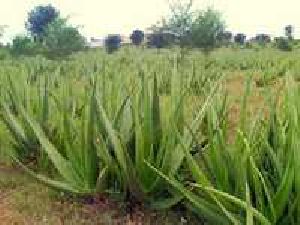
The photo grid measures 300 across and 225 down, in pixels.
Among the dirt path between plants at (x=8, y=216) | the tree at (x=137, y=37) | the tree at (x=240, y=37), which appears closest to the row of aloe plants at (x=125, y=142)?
the dirt path between plants at (x=8, y=216)

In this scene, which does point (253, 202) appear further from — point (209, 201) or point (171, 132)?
point (171, 132)

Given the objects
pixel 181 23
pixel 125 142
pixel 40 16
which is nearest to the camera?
pixel 125 142

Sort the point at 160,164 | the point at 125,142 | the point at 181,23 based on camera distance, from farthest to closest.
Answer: the point at 181,23
the point at 125,142
the point at 160,164

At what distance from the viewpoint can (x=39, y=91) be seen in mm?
4785

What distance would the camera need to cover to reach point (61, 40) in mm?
30953

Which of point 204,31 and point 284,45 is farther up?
point 204,31

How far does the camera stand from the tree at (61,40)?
3072cm

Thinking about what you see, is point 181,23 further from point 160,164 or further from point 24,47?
point 160,164

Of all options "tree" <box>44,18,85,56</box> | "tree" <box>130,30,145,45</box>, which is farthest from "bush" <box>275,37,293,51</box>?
"tree" <box>130,30,145,45</box>

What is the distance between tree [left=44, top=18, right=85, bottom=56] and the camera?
30719 millimetres

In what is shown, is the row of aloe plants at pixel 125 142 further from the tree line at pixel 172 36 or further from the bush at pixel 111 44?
the bush at pixel 111 44

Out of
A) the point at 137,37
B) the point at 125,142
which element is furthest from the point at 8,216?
the point at 137,37

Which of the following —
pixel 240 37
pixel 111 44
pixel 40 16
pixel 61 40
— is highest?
pixel 40 16

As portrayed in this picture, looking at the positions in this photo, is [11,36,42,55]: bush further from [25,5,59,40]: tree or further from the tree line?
[25,5,59,40]: tree
